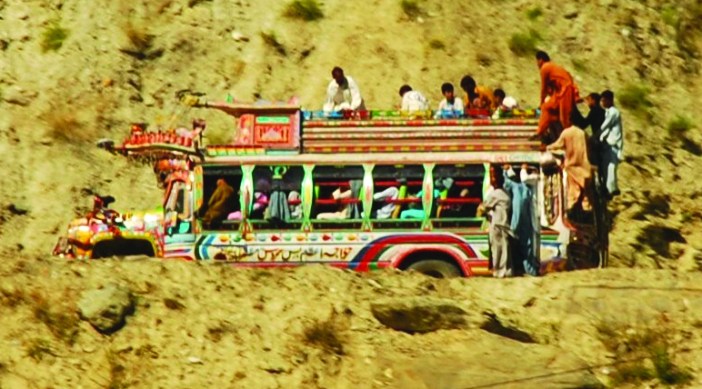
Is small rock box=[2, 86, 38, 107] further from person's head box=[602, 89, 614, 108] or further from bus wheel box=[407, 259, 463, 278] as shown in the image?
bus wheel box=[407, 259, 463, 278]

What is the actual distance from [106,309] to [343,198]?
4175 millimetres

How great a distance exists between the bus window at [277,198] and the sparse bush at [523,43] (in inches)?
452

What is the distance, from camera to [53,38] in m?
37.6

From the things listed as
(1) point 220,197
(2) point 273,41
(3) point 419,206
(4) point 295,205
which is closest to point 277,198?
(4) point 295,205

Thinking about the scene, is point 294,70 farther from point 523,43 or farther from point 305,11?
point 523,43

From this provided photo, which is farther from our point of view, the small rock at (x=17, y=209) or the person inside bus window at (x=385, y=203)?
the small rock at (x=17, y=209)

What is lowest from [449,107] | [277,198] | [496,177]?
[277,198]

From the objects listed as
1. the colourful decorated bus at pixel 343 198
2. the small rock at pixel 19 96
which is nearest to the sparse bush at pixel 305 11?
the small rock at pixel 19 96

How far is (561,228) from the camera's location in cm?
2623

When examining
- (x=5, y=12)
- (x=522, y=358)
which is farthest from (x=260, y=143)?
(x=5, y=12)

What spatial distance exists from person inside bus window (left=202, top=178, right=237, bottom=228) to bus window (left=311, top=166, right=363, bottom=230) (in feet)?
3.73

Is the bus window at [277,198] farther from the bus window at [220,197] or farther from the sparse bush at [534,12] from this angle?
the sparse bush at [534,12]

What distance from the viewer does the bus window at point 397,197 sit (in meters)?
26.2

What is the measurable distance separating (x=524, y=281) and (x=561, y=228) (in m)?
0.99
